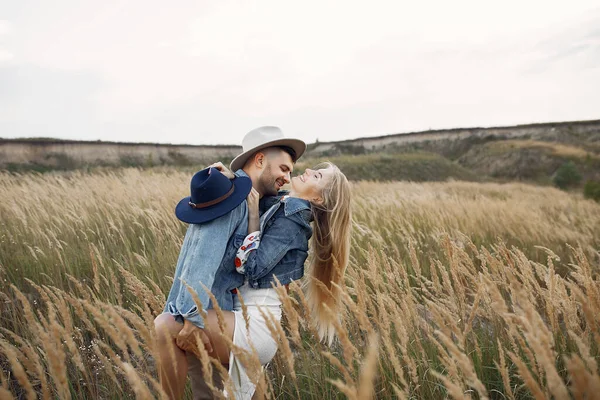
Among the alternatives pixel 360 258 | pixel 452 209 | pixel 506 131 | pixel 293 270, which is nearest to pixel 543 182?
pixel 506 131

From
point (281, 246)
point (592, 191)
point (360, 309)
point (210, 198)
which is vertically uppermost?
point (210, 198)

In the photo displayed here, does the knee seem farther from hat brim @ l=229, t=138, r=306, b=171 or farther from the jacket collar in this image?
hat brim @ l=229, t=138, r=306, b=171

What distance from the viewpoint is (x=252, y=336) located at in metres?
1.75

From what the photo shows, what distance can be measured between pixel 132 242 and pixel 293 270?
300cm

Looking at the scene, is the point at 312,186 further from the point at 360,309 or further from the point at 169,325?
the point at 169,325

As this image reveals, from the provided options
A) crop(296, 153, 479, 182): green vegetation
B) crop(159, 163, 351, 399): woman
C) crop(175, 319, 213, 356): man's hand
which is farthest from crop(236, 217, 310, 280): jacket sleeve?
crop(296, 153, 479, 182): green vegetation

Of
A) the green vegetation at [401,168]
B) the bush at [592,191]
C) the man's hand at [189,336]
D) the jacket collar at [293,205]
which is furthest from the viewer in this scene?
the green vegetation at [401,168]

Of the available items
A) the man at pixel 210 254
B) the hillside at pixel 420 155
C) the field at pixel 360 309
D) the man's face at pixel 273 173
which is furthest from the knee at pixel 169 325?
the hillside at pixel 420 155

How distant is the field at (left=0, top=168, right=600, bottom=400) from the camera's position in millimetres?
1125

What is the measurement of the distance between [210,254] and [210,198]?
0.93 feet

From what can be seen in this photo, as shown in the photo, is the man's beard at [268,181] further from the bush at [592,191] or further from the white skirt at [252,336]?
the bush at [592,191]

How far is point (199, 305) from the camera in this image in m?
1.29

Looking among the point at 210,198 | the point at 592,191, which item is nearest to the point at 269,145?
the point at 210,198

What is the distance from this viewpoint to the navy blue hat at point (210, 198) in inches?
71.8
